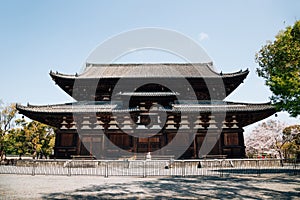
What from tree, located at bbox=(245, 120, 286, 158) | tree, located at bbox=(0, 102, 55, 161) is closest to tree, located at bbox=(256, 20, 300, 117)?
tree, located at bbox=(245, 120, 286, 158)

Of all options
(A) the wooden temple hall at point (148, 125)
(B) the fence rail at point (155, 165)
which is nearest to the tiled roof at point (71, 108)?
(A) the wooden temple hall at point (148, 125)

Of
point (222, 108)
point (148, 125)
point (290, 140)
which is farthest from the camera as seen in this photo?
point (290, 140)

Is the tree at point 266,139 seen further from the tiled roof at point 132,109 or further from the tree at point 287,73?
the tree at point 287,73

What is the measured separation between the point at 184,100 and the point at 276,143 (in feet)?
67.0

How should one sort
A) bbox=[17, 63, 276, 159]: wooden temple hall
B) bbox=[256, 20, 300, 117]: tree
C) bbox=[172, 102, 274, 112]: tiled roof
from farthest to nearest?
1. bbox=[17, 63, 276, 159]: wooden temple hall
2. bbox=[172, 102, 274, 112]: tiled roof
3. bbox=[256, 20, 300, 117]: tree

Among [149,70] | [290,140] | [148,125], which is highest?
[149,70]

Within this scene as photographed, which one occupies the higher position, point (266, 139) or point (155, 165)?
point (266, 139)

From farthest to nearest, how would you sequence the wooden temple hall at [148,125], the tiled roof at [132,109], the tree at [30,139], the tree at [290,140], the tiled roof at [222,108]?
the tree at [30,139], the tree at [290,140], the wooden temple hall at [148,125], the tiled roof at [132,109], the tiled roof at [222,108]

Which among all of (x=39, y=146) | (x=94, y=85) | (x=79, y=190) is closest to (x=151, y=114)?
(x=94, y=85)

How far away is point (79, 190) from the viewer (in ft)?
28.9

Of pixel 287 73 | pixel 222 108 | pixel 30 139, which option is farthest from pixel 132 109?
pixel 30 139

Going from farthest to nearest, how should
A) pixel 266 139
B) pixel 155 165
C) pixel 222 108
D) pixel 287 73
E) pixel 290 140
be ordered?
pixel 266 139 < pixel 290 140 < pixel 222 108 < pixel 155 165 < pixel 287 73

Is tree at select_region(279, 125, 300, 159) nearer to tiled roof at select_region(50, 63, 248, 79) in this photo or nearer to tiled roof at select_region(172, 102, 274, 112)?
tiled roof at select_region(172, 102, 274, 112)

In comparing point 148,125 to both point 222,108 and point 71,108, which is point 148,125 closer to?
point 222,108
